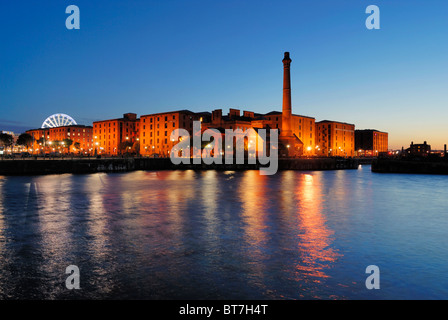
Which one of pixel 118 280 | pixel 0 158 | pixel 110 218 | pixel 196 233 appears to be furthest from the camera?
pixel 0 158

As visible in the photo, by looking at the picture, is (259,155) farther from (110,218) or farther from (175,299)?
(175,299)

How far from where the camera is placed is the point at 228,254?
505 inches

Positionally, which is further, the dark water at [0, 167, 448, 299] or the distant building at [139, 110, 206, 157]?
the distant building at [139, 110, 206, 157]

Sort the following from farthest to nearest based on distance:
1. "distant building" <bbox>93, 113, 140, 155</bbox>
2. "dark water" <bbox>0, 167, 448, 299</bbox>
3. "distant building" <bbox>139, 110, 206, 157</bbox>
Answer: "distant building" <bbox>93, 113, 140, 155</bbox>
"distant building" <bbox>139, 110, 206, 157</bbox>
"dark water" <bbox>0, 167, 448, 299</bbox>

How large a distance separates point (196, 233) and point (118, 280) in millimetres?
7024

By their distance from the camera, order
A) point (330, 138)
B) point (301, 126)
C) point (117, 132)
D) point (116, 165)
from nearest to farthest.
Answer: point (116, 165) → point (117, 132) → point (301, 126) → point (330, 138)

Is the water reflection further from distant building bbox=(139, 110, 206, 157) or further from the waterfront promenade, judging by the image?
distant building bbox=(139, 110, 206, 157)

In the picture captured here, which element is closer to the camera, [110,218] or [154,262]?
[154,262]

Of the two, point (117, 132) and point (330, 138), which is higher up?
point (117, 132)

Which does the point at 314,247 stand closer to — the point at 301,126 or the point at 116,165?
the point at 116,165

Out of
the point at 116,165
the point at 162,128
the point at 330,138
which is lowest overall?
the point at 116,165

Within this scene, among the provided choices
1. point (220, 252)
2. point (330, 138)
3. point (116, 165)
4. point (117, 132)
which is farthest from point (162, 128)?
point (220, 252)

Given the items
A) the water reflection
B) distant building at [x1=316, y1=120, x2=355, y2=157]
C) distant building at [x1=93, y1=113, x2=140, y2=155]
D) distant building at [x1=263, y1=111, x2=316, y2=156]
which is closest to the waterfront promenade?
distant building at [x1=263, y1=111, x2=316, y2=156]
